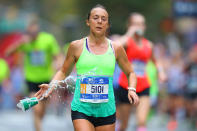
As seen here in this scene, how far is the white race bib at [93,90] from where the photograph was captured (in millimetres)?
6633

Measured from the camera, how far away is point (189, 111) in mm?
16453

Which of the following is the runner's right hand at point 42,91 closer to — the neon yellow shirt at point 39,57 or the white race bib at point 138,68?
the white race bib at point 138,68

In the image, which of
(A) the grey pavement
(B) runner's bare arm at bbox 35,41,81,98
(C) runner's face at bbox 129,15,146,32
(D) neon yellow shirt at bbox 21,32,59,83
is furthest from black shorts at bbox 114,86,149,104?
(A) the grey pavement

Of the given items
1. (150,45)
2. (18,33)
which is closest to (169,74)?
(150,45)

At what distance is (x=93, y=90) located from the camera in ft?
21.8

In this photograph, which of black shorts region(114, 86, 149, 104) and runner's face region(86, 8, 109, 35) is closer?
runner's face region(86, 8, 109, 35)

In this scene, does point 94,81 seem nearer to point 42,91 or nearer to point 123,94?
point 42,91

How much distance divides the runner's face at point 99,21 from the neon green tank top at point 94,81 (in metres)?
0.25

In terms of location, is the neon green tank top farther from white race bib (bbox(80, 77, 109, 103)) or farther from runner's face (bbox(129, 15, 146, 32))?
runner's face (bbox(129, 15, 146, 32))

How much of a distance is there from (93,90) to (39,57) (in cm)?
438

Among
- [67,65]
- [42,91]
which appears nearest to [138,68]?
[67,65]

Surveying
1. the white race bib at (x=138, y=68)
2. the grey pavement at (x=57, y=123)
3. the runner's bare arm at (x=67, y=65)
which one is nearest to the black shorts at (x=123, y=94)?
the white race bib at (x=138, y=68)

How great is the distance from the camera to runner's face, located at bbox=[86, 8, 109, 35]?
6688 mm

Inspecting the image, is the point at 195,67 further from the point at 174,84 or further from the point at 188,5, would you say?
the point at 174,84
